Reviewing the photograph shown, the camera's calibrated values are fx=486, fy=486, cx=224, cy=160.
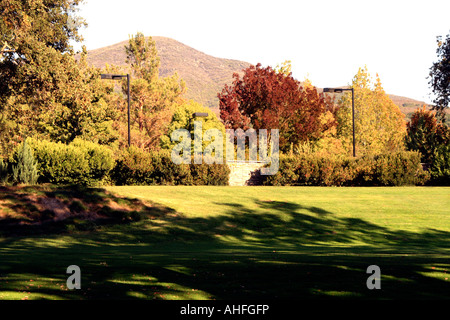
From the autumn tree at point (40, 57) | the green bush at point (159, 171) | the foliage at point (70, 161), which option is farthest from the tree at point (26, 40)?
the green bush at point (159, 171)

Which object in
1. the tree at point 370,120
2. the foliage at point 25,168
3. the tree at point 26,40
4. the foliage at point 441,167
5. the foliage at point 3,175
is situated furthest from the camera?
the tree at point 370,120

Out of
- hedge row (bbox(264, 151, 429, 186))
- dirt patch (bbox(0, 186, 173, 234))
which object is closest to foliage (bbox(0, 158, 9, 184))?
dirt patch (bbox(0, 186, 173, 234))

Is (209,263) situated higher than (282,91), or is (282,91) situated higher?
(282,91)

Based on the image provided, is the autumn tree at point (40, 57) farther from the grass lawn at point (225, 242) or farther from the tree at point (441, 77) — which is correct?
the tree at point (441, 77)

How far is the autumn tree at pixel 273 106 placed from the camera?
150 feet

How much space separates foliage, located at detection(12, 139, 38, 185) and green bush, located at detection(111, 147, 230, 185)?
25.0 feet

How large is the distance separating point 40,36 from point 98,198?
44.0 feet

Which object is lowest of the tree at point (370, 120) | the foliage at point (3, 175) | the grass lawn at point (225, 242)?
the grass lawn at point (225, 242)

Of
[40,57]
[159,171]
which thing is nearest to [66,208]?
[40,57]

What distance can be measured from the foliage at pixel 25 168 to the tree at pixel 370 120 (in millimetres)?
40648

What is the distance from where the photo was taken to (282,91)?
45.7 meters
